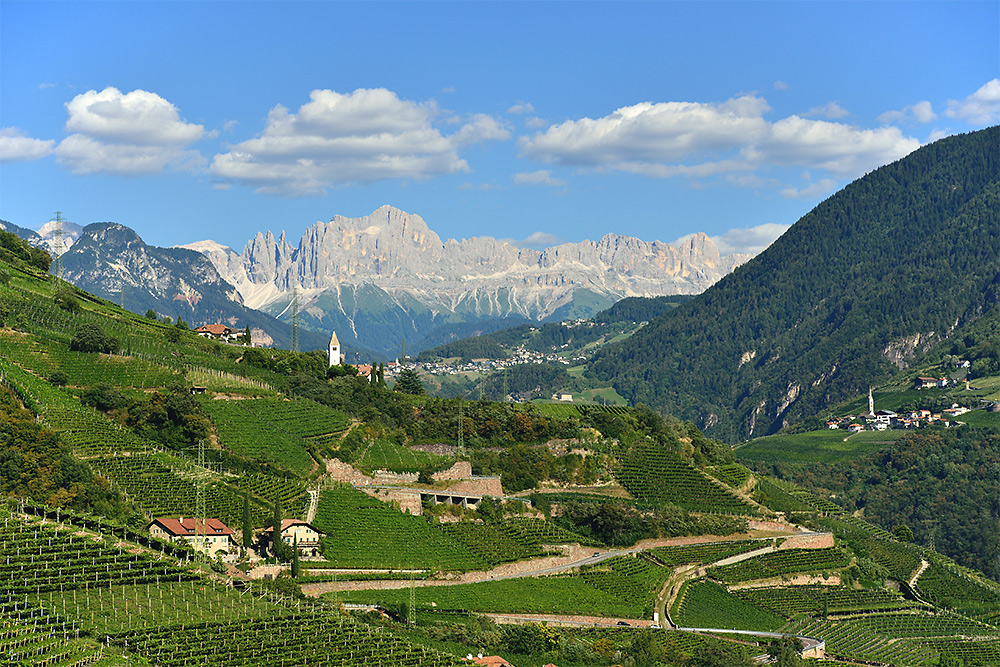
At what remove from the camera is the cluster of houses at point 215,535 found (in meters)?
59.3

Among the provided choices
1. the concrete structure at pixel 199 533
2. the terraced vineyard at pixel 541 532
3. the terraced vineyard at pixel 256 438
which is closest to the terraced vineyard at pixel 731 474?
the terraced vineyard at pixel 541 532

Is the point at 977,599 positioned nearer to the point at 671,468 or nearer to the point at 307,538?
the point at 671,468

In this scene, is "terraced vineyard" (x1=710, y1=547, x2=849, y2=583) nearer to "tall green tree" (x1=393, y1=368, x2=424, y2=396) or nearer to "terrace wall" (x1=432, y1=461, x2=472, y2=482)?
"terrace wall" (x1=432, y1=461, x2=472, y2=482)

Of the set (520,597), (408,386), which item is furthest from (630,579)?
(408,386)

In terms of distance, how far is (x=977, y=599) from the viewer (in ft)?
348

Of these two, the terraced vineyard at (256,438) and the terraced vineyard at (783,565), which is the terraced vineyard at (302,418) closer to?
the terraced vineyard at (256,438)

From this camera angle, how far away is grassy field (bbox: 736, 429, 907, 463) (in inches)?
7003

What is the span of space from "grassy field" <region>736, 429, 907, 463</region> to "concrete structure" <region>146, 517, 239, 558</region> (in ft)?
405

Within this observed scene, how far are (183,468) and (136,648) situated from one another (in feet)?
97.1

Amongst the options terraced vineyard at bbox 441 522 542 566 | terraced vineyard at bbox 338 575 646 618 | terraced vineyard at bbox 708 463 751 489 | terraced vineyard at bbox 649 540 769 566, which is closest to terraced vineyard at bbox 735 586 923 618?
terraced vineyard at bbox 649 540 769 566

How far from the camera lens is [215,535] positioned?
201 feet

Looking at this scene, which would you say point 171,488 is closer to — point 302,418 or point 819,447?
point 302,418

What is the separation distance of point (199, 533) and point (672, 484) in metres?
51.2

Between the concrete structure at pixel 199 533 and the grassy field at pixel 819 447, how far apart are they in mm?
123418
